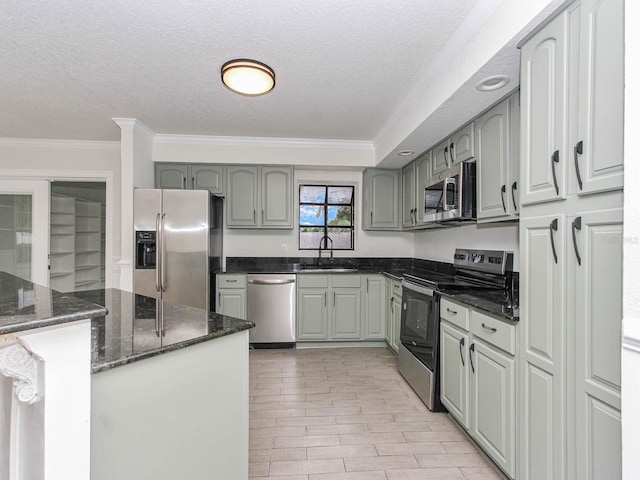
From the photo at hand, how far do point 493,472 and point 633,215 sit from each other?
1.65 metres

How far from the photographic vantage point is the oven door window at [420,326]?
8.21ft

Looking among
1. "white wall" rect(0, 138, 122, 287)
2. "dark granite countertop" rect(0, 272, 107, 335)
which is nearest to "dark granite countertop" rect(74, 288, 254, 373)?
"dark granite countertop" rect(0, 272, 107, 335)

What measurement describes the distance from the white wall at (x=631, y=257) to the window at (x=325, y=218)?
12.0ft

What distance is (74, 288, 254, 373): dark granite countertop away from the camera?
1061 mm

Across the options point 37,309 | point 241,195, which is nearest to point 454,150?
point 241,195

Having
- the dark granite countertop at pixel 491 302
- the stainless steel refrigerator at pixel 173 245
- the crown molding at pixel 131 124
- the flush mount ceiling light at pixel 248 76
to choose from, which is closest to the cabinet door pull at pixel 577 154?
the dark granite countertop at pixel 491 302

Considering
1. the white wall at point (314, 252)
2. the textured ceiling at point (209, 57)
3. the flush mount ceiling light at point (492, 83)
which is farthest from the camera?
the white wall at point (314, 252)

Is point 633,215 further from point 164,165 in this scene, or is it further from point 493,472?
point 164,165

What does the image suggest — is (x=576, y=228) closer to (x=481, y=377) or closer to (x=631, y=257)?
(x=631, y=257)

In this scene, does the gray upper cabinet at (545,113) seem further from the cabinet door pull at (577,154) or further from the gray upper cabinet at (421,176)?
the gray upper cabinet at (421,176)

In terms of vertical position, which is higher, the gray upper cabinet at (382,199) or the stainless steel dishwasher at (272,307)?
the gray upper cabinet at (382,199)

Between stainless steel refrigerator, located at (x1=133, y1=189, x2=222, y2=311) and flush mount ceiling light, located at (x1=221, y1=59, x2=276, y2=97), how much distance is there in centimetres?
141

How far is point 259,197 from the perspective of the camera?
407 cm

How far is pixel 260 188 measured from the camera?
13.3 feet
